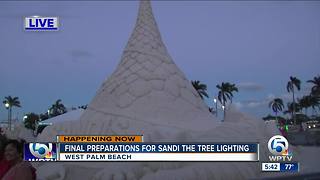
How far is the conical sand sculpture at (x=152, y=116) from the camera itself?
11438 mm

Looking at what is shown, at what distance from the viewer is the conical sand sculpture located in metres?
11.4

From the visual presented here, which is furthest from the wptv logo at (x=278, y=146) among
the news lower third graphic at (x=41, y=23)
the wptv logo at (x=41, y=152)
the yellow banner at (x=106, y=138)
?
the news lower third graphic at (x=41, y=23)

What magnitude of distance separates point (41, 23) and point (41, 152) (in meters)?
3.08

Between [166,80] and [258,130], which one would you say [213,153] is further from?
[166,80]

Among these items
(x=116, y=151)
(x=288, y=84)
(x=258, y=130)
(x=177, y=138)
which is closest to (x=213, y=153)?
(x=116, y=151)

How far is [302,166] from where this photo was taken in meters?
13.2

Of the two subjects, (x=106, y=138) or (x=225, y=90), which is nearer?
(x=106, y=138)

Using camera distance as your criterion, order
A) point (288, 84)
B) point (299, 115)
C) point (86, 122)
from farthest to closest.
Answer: point (299, 115) < point (288, 84) < point (86, 122)

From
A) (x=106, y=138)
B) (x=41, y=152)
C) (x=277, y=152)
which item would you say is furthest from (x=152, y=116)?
(x=277, y=152)

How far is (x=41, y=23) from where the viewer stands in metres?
9.53

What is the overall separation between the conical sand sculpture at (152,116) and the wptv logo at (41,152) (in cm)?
269

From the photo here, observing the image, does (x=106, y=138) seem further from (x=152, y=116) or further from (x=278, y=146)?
(x=278, y=146)

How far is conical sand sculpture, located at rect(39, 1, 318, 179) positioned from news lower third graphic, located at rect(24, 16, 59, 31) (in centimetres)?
454

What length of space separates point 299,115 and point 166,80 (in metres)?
62.0
